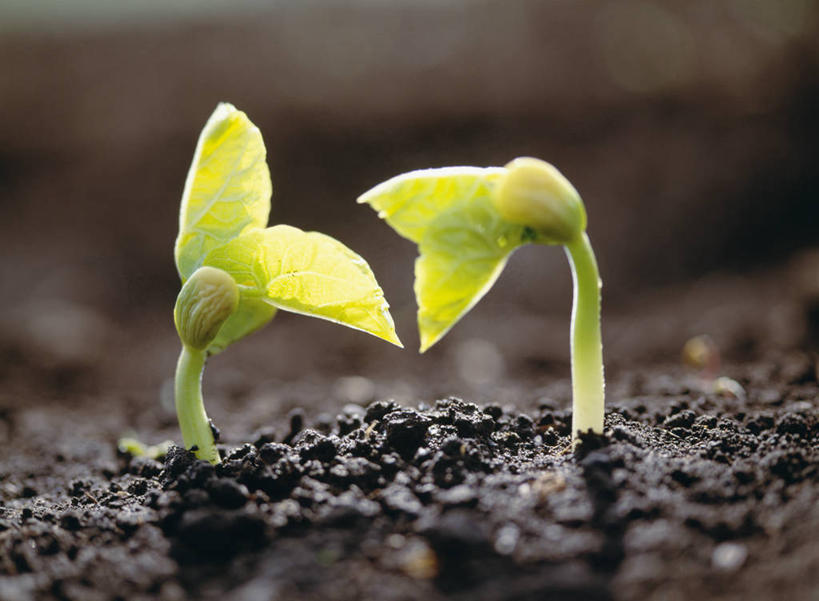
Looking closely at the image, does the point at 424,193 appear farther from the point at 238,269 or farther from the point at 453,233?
the point at 238,269

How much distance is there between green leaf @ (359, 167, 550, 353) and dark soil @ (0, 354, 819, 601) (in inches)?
11.0

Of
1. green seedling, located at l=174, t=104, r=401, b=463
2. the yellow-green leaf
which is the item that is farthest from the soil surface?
the yellow-green leaf

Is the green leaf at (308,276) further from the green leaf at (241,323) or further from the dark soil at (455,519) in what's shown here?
the dark soil at (455,519)

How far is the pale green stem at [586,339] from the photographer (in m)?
1.36

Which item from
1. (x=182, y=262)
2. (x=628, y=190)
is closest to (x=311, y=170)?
(x=628, y=190)

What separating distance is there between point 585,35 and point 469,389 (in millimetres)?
4415

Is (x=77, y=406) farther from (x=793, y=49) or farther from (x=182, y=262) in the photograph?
(x=793, y=49)

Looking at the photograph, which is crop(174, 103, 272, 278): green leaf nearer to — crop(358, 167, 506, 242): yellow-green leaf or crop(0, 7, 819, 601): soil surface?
crop(358, 167, 506, 242): yellow-green leaf

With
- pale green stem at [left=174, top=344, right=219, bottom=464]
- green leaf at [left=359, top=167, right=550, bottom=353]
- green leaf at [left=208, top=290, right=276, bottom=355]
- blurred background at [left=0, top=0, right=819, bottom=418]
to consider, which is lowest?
pale green stem at [left=174, top=344, right=219, bottom=464]

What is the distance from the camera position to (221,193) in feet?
4.96

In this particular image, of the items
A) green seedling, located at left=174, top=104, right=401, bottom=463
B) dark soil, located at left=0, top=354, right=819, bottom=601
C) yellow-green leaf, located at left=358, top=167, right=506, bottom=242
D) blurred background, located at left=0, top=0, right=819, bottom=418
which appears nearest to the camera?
dark soil, located at left=0, top=354, right=819, bottom=601

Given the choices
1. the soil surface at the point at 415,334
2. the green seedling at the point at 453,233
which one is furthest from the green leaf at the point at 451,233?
the soil surface at the point at 415,334

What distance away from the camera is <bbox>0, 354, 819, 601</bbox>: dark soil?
3.51 feet

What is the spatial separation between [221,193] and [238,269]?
0.16 metres
